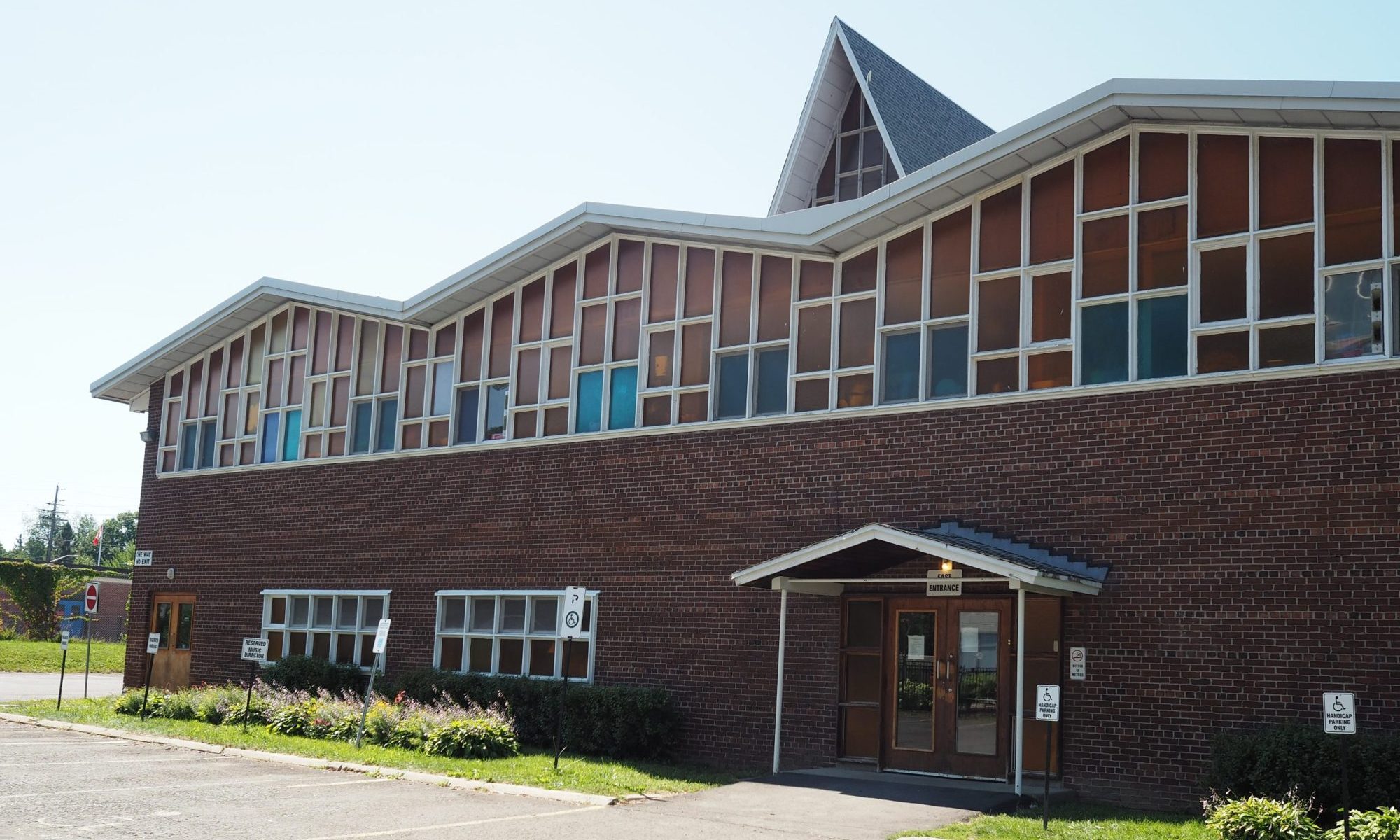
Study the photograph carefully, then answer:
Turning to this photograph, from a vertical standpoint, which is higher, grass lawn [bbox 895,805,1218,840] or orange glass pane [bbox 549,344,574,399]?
orange glass pane [bbox 549,344,574,399]

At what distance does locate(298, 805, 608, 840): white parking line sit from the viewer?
11547mm

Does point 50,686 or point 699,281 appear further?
point 50,686

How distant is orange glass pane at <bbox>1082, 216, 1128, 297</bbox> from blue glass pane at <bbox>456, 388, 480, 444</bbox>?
1074cm

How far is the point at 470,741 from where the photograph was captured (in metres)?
18.1

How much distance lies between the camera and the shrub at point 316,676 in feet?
75.4

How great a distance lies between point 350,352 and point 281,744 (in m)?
8.40

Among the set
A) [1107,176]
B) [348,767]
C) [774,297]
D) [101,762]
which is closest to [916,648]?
[774,297]

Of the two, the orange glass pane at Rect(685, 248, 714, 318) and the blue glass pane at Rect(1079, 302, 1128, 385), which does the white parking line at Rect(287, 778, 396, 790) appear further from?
the blue glass pane at Rect(1079, 302, 1128, 385)

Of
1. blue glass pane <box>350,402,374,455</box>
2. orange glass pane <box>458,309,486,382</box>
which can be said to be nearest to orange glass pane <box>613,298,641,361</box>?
orange glass pane <box>458,309,486,382</box>

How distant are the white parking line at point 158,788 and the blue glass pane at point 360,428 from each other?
9.17m

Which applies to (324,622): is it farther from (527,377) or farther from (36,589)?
(36,589)

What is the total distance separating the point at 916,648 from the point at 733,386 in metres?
4.78

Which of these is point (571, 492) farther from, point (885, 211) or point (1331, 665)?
point (1331, 665)

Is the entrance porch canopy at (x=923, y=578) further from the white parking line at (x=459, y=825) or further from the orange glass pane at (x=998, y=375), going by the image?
the white parking line at (x=459, y=825)
